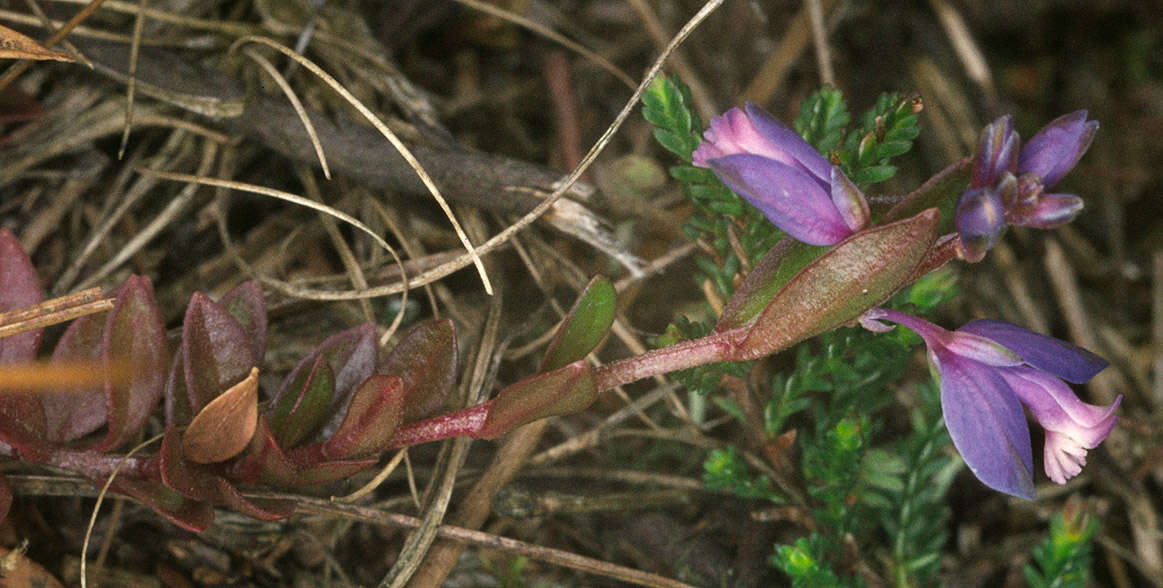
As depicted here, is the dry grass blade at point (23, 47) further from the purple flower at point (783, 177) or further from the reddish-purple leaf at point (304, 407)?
the purple flower at point (783, 177)

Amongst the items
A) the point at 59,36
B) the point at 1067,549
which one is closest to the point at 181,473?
the point at 59,36

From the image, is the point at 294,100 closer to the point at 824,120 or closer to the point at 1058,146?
the point at 824,120

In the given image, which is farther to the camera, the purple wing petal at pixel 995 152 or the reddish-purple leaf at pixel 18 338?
the reddish-purple leaf at pixel 18 338

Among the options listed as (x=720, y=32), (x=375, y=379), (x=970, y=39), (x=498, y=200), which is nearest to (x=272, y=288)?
(x=498, y=200)

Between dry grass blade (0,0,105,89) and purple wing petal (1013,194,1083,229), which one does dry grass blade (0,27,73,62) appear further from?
purple wing petal (1013,194,1083,229)

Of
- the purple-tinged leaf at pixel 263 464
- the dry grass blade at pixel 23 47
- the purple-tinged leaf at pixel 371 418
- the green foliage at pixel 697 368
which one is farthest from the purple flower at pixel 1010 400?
the dry grass blade at pixel 23 47

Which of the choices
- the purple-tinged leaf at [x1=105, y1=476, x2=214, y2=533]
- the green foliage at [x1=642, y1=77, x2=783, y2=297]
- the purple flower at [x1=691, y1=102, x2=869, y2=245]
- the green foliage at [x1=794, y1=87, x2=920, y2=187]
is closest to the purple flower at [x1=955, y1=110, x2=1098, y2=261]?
the purple flower at [x1=691, y1=102, x2=869, y2=245]
